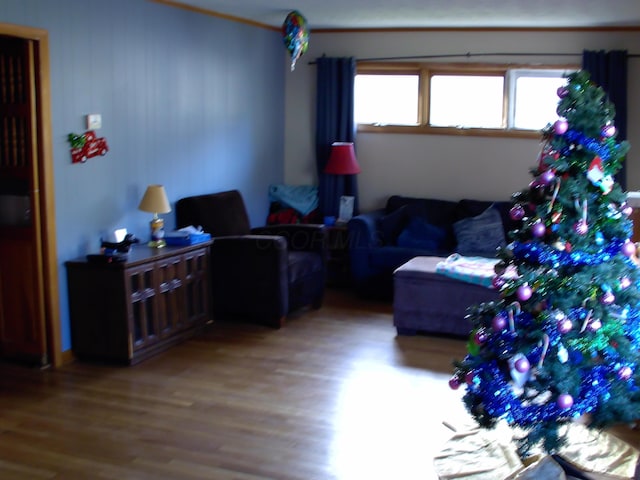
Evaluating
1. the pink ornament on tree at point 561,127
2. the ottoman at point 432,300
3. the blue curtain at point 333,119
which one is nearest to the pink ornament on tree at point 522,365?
the pink ornament on tree at point 561,127

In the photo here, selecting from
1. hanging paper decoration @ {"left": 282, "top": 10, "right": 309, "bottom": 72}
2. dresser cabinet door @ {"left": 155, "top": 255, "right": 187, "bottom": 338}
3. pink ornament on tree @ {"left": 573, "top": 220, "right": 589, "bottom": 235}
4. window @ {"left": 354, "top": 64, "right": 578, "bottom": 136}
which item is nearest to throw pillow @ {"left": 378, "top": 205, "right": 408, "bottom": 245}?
window @ {"left": 354, "top": 64, "right": 578, "bottom": 136}

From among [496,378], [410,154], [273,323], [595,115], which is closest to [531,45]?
[410,154]

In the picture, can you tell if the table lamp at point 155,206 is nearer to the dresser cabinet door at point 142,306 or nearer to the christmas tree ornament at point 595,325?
the dresser cabinet door at point 142,306

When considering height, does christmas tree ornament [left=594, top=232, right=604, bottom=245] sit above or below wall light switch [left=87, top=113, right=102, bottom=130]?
below

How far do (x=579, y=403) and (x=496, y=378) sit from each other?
33cm

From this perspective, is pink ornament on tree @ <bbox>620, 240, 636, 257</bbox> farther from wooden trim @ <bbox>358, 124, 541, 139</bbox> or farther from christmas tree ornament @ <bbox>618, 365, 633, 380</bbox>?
wooden trim @ <bbox>358, 124, 541, 139</bbox>

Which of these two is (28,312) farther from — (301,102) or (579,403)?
(301,102)

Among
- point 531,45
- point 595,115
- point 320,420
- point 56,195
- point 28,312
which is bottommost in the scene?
point 320,420

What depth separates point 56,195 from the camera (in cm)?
458

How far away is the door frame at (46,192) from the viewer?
4.38 metres

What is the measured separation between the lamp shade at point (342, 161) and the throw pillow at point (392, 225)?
1.84 ft

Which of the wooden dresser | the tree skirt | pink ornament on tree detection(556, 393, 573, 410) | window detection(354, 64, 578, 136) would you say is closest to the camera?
pink ornament on tree detection(556, 393, 573, 410)

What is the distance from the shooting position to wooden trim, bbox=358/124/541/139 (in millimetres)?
6859

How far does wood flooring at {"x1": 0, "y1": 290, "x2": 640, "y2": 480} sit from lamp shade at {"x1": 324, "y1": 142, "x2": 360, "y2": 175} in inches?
78.2
